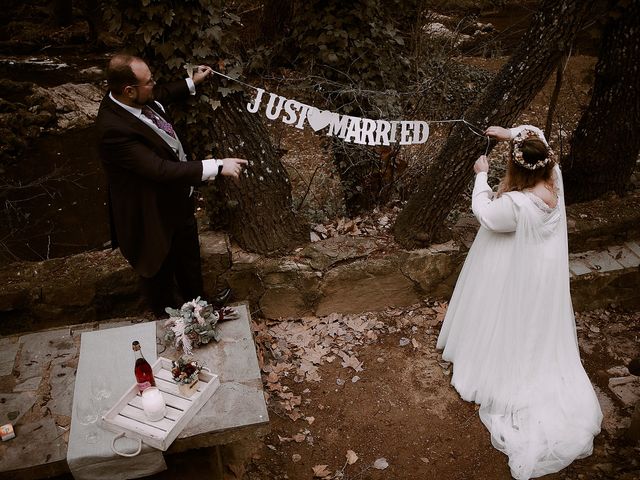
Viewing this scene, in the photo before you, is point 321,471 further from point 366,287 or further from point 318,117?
point 318,117

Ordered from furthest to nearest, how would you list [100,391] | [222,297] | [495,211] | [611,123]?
1. [611,123]
2. [222,297]
3. [495,211]
4. [100,391]

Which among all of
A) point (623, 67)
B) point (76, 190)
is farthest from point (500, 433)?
point (76, 190)

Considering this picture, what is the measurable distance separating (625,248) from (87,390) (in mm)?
5293

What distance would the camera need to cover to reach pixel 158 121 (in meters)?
4.12

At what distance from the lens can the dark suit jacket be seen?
3.86 metres

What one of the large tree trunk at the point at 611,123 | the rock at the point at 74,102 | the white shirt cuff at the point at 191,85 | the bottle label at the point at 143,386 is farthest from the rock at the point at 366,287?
the rock at the point at 74,102

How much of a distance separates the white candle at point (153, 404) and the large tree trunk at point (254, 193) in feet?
7.30

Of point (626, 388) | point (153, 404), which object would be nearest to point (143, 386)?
point (153, 404)

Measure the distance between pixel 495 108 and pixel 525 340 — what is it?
6.72 feet

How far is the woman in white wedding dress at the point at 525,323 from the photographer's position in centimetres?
383

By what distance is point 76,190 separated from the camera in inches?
372

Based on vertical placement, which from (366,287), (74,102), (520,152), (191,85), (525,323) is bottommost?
(366,287)

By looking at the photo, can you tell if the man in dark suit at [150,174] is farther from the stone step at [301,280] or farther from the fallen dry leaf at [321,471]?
the fallen dry leaf at [321,471]

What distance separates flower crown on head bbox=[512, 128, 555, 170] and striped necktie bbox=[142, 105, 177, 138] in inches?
104
